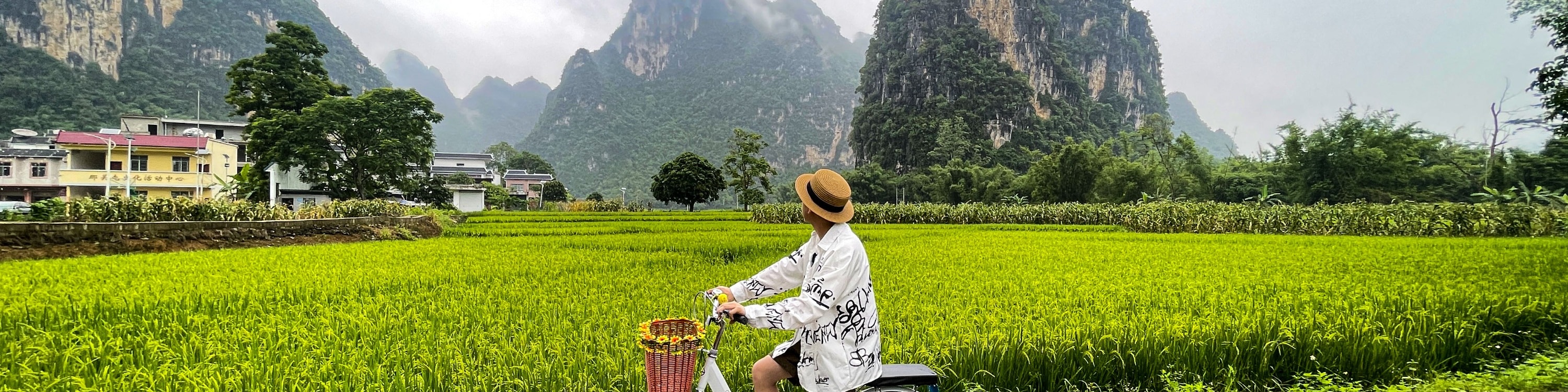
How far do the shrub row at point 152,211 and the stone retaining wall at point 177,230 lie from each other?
0.51m

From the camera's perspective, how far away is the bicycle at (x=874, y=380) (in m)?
1.80

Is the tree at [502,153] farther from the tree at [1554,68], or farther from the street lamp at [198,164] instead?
the tree at [1554,68]

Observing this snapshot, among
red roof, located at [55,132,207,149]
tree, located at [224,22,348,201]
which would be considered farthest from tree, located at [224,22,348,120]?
red roof, located at [55,132,207,149]

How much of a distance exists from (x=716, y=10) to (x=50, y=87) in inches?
4247

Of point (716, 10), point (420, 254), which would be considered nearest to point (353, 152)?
point (420, 254)

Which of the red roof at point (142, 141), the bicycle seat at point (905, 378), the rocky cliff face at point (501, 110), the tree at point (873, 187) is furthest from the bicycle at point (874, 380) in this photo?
the rocky cliff face at point (501, 110)

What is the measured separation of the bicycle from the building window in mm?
36377

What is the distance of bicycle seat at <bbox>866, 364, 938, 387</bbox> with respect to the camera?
190 cm

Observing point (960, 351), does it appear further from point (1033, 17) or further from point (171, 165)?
point (1033, 17)

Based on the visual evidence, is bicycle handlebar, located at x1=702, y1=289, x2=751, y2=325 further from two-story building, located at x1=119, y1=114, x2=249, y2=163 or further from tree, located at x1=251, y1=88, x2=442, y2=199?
two-story building, located at x1=119, y1=114, x2=249, y2=163

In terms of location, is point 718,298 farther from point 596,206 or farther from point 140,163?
point 140,163

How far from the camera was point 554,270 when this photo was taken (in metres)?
6.11

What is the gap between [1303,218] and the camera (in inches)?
571

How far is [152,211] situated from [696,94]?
92.1 metres
